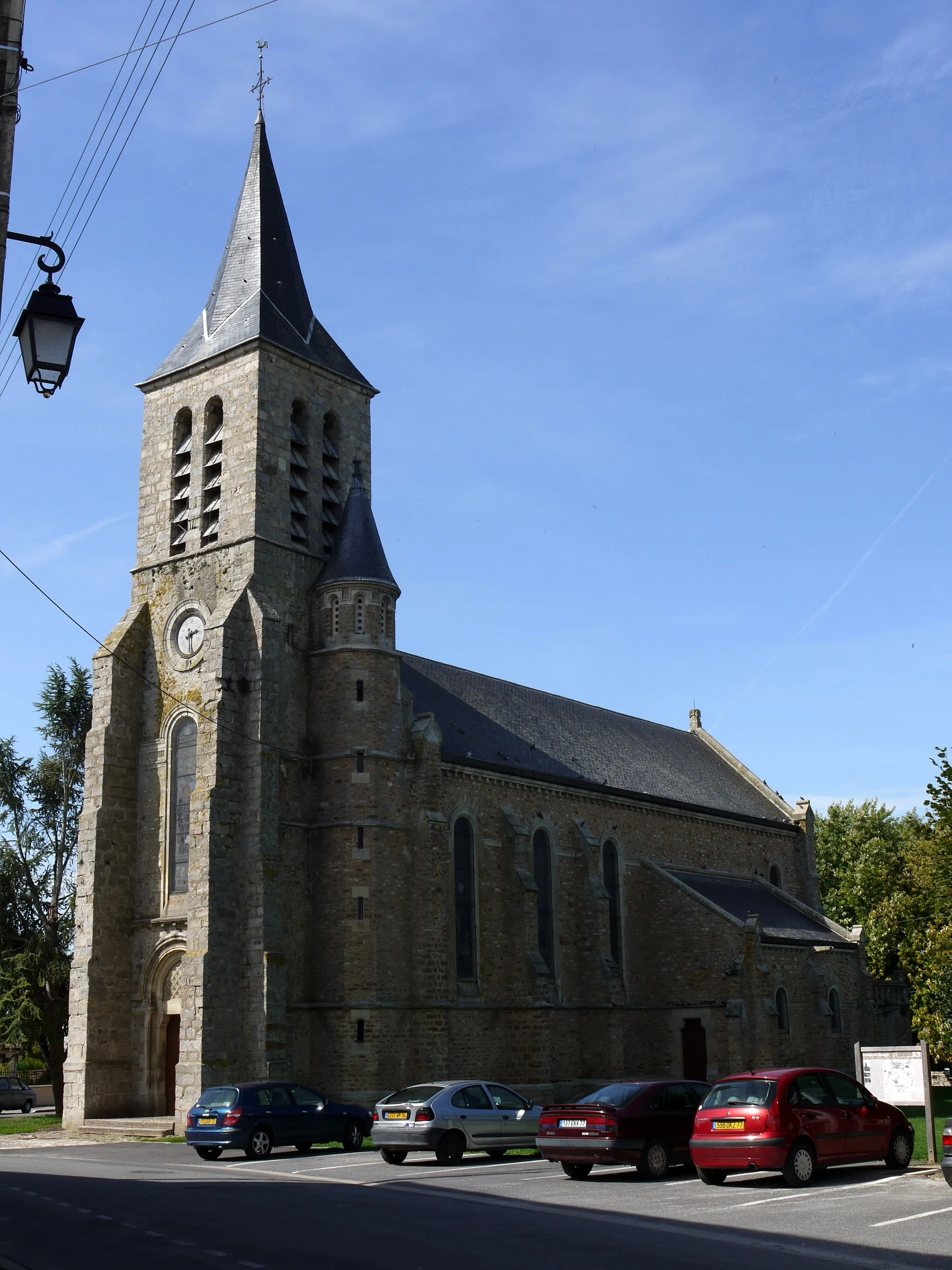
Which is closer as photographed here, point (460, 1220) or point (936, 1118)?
point (460, 1220)

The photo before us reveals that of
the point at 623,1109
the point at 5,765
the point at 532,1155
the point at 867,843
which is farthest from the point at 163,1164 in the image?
the point at 867,843

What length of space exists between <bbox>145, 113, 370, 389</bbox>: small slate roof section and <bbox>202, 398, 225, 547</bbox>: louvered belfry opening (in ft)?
5.37

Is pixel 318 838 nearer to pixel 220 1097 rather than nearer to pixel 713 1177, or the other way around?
pixel 220 1097

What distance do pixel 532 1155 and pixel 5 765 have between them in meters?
28.3

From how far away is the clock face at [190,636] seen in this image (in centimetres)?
3350

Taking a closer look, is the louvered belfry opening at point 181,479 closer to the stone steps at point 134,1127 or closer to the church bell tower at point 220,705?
the church bell tower at point 220,705

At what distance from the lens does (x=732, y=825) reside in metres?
47.5

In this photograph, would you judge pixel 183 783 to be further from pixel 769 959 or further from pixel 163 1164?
pixel 769 959

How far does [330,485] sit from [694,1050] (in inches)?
778

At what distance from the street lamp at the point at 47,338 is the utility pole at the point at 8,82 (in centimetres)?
92

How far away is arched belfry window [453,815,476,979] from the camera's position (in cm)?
3384

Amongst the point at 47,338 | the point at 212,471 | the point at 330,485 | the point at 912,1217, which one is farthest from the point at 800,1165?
the point at 212,471

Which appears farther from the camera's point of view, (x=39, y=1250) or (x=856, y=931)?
(x=856, y=931)

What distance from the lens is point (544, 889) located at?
123 feet
